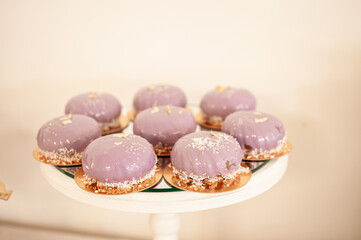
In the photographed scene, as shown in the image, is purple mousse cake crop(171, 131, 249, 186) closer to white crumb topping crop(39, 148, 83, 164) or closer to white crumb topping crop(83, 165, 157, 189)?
white crumb topping crop(83, 165, 157, 189)

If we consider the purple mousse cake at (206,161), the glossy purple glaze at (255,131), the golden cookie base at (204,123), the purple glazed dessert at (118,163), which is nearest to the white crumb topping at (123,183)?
the purple glazed dessert at (118,163)

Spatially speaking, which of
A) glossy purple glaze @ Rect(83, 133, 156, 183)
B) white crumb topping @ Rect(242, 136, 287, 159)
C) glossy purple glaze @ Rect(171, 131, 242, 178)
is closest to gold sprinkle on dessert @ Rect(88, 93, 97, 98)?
glossy purple glaze @ Rect(83, 133, 156, 183)

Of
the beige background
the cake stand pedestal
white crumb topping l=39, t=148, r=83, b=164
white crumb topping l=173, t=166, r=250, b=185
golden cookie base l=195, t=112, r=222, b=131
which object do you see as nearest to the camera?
the cake stand pedestal

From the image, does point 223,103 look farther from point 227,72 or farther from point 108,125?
point 108,125

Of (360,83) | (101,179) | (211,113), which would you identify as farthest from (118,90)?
(360,83)

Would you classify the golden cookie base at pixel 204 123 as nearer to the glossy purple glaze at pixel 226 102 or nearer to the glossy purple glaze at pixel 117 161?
the glossy purple glaze at pixel 226 102

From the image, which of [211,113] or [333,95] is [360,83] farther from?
[211,113]
